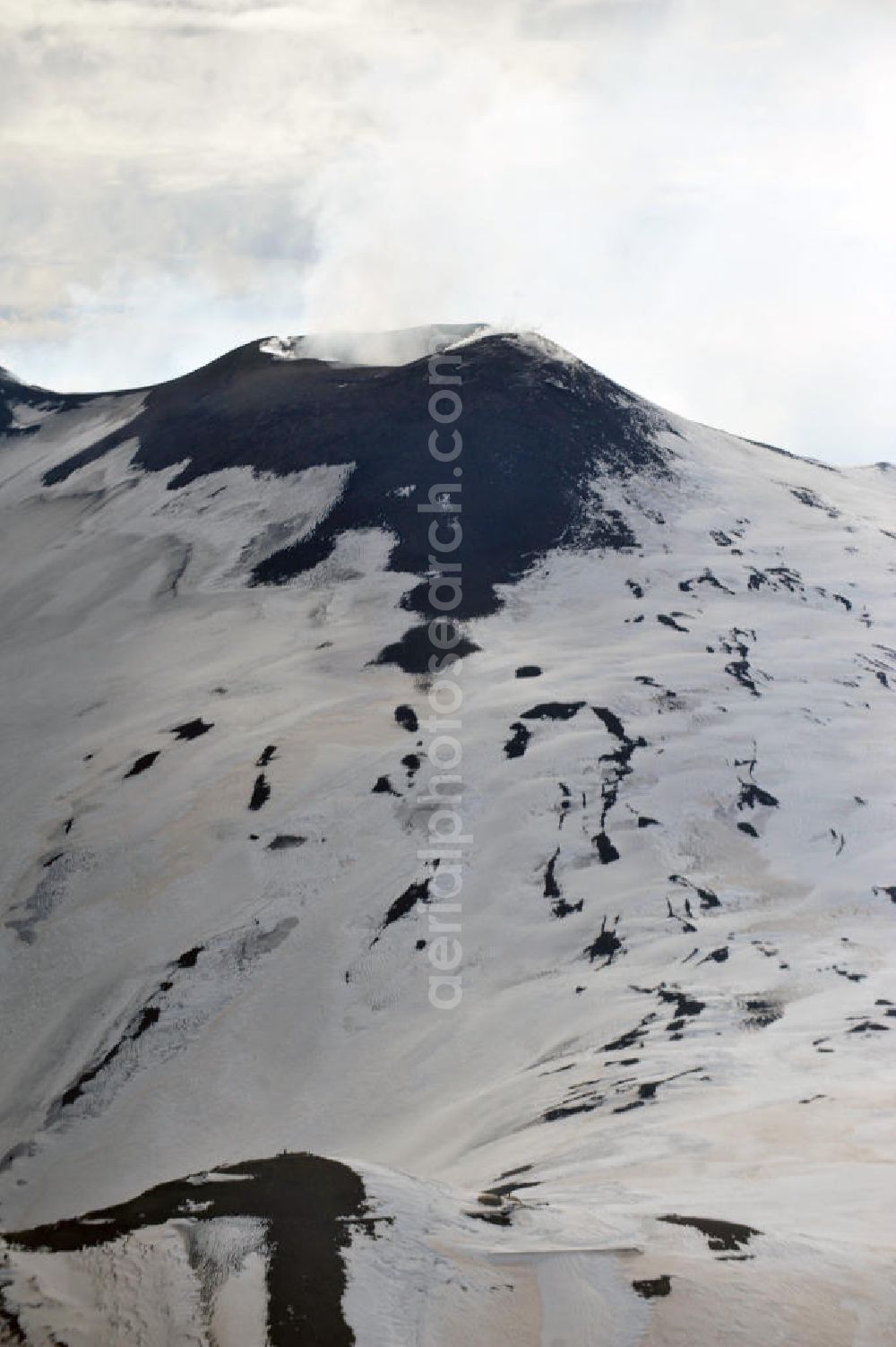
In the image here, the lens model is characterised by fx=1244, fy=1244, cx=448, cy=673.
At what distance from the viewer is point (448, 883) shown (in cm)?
4450

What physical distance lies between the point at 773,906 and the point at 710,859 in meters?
3.78

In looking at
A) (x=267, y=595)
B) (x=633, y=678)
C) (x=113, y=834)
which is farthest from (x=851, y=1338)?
(x=267, y=595)

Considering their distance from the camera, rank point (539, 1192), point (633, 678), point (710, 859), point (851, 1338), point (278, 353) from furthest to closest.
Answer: point (278, 353) → point (633, 678) → point (710, 859) → point (539, 1192) → point (851, 1338)

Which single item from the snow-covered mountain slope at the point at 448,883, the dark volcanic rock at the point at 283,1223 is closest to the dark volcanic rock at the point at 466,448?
the snow-covered mountain slope at the point at 448,883

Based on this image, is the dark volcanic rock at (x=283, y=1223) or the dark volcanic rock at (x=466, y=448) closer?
the dark volcanic rock at (x=283, y=1223)

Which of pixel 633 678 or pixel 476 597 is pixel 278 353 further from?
pixel 633 678

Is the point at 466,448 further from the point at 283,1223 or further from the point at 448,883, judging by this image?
the point at 283,1223

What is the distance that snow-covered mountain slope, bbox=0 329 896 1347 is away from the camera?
53.5 ft

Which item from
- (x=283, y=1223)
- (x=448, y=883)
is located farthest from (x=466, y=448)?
(x=283, y=1223)

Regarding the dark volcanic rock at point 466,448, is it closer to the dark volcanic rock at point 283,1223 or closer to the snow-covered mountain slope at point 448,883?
the snow-covered mountain slope at point 448,883

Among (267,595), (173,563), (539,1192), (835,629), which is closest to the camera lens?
(539,1192)

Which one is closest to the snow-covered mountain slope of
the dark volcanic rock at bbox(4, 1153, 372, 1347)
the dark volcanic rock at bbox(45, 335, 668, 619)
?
the dark volcanic rock at bbox(4, 1153, 372, 1347)

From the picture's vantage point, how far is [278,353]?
94125mm

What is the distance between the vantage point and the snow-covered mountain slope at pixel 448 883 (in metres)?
16.3
